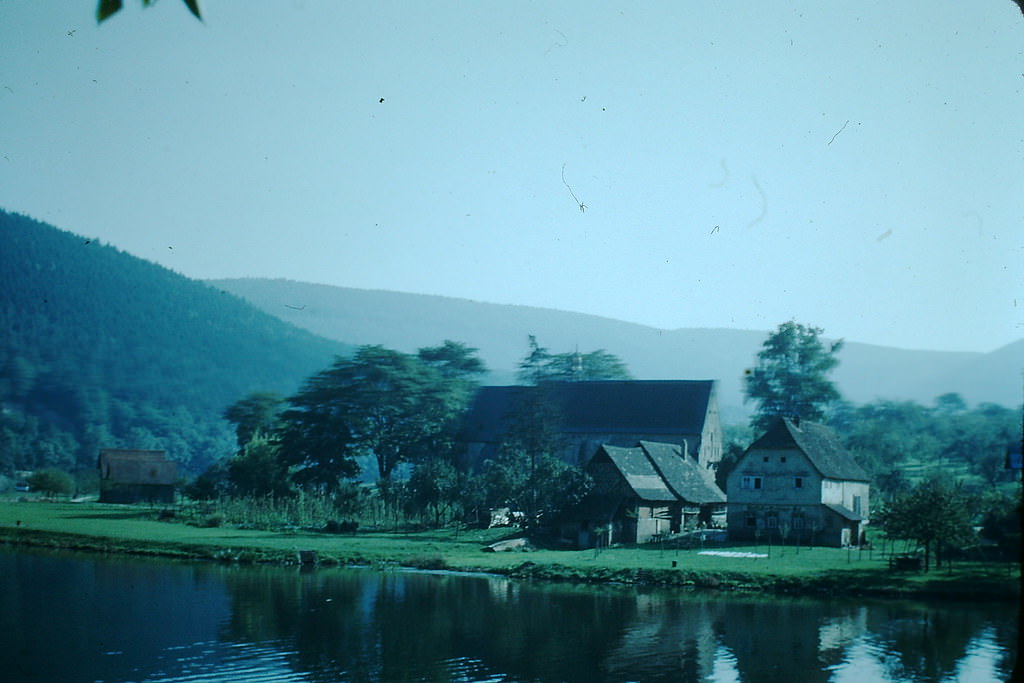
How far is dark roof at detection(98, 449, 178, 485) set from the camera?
7719 centimetres

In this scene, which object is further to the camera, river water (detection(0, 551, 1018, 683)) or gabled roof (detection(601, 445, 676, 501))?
gabled roof (detection(601, 445, 676, 501))

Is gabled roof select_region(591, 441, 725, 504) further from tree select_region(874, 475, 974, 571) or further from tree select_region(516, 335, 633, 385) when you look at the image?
tree select_region(516, 335, 633, 385)

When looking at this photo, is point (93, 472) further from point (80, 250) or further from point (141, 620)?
point (141, 620)

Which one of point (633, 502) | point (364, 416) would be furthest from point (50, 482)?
point (633, 502)

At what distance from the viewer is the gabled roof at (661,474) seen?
53844 millimetres

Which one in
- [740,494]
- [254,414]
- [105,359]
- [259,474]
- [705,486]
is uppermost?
[105,359]

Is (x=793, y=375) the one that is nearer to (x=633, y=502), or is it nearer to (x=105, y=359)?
(x=633, y=502)

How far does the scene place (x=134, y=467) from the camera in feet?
257

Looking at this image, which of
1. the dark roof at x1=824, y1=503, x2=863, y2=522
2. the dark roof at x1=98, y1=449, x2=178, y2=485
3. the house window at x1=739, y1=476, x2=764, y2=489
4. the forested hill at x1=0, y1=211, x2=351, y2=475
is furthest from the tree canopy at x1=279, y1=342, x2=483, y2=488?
the forested hill at x1=0, y1=211, x2=351, y2=475

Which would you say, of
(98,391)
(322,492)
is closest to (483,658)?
(322,492)

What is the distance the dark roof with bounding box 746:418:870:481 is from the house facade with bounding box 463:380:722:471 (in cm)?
1425

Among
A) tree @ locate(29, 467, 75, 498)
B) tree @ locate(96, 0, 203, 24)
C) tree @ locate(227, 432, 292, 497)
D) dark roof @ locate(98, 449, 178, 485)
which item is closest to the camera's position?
tree @ locate(96, 0, 203, 24)

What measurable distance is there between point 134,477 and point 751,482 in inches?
1767

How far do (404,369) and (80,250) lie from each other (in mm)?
73136
